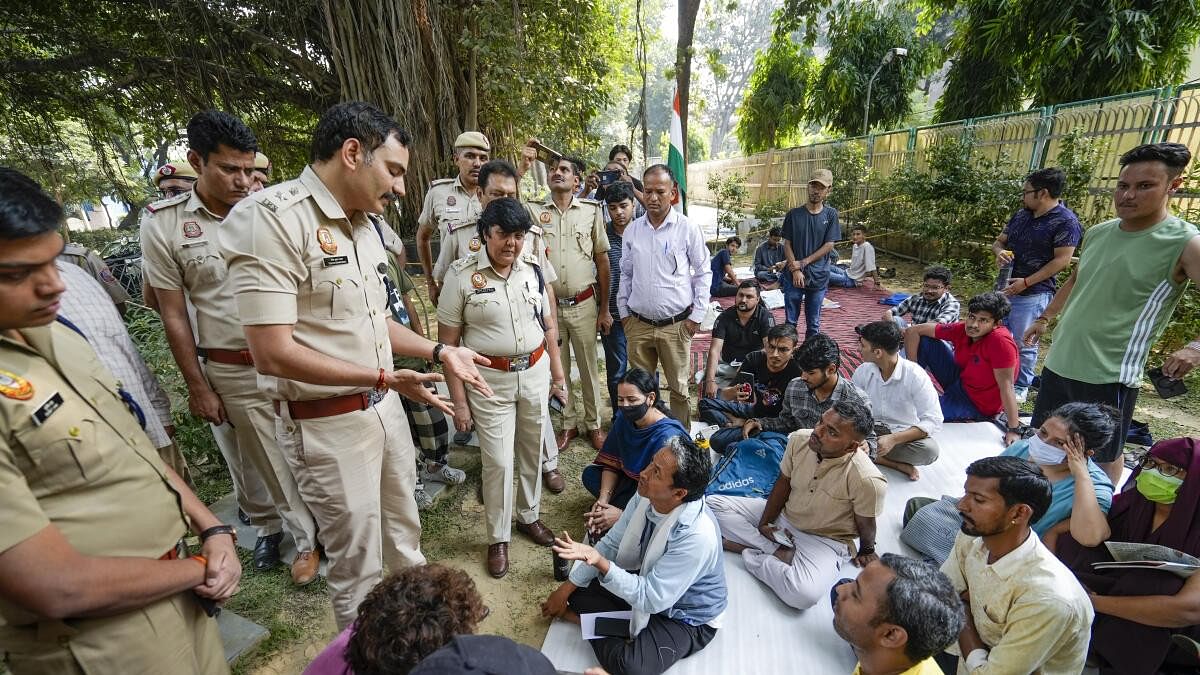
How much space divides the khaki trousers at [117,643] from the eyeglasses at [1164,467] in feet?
10.6

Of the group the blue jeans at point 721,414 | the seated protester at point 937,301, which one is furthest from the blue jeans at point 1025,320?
the blue jeans at point 721,414

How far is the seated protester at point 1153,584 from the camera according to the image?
1758 millimetres

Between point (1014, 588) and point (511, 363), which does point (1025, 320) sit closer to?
point (1014, 588)

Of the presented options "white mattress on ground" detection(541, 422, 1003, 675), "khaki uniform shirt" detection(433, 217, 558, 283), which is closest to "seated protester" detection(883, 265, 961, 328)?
"white mattress on ground" detection(541, 422, 1003, 675)

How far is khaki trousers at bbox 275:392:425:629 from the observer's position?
180 centimetres

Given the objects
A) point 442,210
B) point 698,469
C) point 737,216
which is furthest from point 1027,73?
point 698,469

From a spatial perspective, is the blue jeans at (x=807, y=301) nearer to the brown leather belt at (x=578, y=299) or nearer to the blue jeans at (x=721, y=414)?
the blue jeans at (x=721, y=414)

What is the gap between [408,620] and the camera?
1103mm

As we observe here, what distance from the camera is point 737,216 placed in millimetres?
13188

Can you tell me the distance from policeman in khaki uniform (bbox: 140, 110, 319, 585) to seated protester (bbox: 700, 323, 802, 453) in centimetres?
286

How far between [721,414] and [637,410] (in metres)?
1.47

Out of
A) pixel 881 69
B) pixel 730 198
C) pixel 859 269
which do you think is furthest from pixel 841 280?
pixel 881 69

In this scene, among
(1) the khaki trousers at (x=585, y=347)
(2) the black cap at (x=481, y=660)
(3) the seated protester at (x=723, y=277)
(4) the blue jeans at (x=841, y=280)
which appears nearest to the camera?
(2) the black cap at (x=481, y=660)

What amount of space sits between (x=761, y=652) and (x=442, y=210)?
3.61 metres
